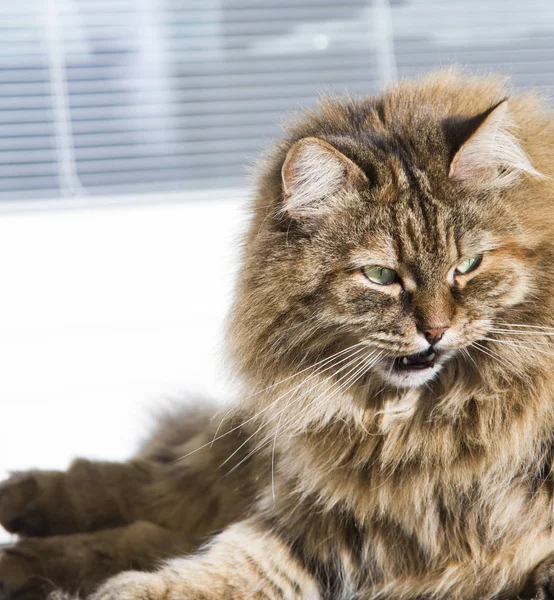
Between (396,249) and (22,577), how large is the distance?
978mm

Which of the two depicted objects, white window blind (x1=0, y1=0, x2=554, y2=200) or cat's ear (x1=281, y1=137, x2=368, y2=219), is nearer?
cat's ear (x1=281, y1=137, x2=368, y2=219)

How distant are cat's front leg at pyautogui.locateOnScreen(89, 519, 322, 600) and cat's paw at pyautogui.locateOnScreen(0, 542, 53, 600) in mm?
146

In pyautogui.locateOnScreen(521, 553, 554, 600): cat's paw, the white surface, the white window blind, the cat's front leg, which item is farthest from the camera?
the white window blind

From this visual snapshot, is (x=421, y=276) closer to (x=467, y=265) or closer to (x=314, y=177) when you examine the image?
(x=467, y=265)

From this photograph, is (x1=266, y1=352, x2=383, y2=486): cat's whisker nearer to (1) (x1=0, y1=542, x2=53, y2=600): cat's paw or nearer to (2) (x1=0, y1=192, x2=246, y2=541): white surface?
(1) (x1=0, y1=542, x2=53, y2=600): cat's paw

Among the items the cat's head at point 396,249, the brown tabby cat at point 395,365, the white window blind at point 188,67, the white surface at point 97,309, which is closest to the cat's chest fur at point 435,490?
the brown tabby cat at point 395,365

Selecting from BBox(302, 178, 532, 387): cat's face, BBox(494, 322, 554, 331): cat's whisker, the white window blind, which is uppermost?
the white window blind

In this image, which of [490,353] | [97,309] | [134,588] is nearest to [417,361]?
[490,353]

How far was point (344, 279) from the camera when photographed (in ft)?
4.63

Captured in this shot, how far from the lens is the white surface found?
111 inches

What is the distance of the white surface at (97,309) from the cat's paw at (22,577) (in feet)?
3.43

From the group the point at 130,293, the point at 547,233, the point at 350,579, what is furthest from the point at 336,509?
the point at 130,293

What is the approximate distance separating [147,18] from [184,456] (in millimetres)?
2362

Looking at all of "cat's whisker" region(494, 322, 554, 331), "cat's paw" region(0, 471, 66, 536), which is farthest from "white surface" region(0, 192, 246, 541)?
"cat's whisker" region(494, 322, 554, 331)
